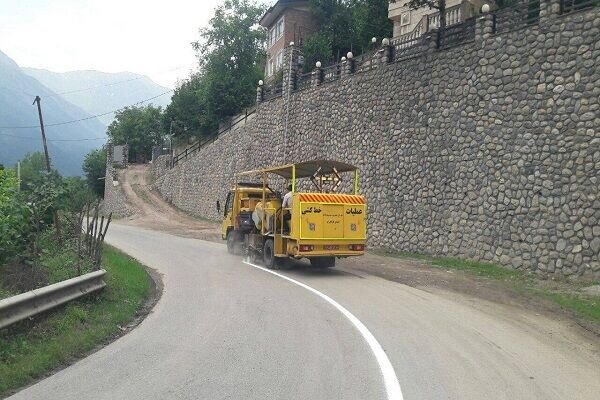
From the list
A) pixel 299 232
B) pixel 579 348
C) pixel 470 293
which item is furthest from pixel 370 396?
pixel 299 232

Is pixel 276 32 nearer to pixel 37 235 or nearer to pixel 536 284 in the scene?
pixel 536 284

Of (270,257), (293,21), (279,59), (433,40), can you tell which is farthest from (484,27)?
(279,59)

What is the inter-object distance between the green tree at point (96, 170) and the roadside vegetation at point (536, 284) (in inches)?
2308

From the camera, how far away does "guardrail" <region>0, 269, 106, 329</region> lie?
6660 mm

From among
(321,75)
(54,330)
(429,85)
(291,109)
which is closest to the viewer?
(54,330)

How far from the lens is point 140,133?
69.3m

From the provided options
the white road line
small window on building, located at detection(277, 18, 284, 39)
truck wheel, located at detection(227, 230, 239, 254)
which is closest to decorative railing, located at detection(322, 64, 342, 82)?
truck wheel, located at detection(227, 230, 239, 254)

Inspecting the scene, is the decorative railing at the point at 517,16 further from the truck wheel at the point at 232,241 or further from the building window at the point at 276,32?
the building window at the point at 276,32

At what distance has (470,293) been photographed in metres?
12.2

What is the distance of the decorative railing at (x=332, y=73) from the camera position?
26.7 m

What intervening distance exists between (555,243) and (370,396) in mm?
11163

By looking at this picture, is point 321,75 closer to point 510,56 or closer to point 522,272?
point 510,56

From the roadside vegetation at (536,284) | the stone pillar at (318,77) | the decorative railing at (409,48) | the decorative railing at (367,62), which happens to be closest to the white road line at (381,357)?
the roadside vegetation at (536,284)

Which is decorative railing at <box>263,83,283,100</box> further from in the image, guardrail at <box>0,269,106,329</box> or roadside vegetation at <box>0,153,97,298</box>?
guardrail at <box>0,269,106,329</box>
